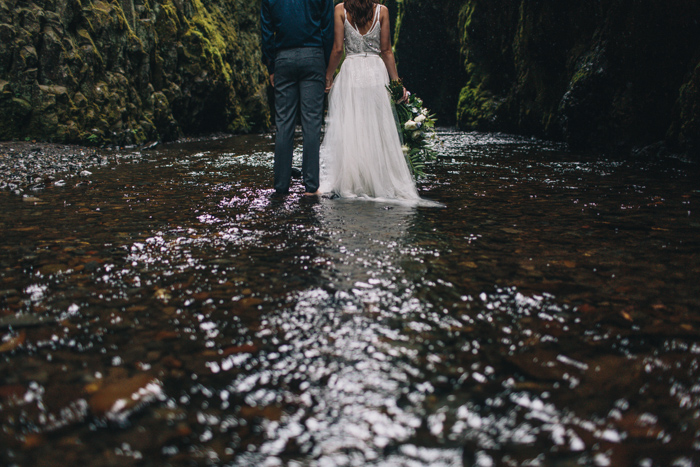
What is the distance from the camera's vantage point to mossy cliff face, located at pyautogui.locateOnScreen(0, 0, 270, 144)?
11.1 metres

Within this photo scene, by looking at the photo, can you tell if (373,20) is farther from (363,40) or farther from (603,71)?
(603,71)

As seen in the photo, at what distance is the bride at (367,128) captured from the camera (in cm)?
576

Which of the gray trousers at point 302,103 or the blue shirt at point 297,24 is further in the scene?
the gray trousers at point 302,103

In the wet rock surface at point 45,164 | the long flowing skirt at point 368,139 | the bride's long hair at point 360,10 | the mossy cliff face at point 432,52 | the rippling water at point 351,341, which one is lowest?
the rippling water at point 351,341

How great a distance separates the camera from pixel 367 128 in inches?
231

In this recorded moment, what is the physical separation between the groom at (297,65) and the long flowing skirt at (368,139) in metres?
0.35

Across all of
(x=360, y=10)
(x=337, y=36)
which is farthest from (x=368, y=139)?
(x=360, y=10)

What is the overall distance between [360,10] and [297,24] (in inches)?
29.7

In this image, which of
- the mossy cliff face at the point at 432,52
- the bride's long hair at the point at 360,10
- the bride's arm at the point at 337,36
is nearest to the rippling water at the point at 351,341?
the bride's arm at the point at 337,36

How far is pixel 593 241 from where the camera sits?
3604mm

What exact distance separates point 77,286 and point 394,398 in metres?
2.05

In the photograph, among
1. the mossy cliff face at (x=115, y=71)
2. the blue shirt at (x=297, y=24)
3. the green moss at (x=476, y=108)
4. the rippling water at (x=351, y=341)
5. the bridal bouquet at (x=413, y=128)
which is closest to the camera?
the rippling water at (x=351, y=341)

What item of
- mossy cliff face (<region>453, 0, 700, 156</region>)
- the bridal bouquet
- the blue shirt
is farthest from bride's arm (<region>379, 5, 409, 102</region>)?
mossy cliff face (<region>453, 0, 700, 156</region>)

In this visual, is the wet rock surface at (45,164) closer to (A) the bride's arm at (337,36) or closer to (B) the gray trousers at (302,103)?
(B) the gray trousers at (302,103)
